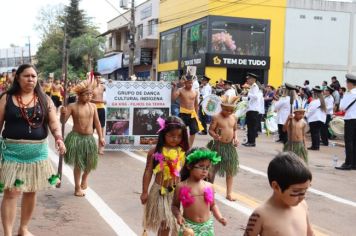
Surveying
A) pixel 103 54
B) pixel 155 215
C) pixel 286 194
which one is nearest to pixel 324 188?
pixel 155 215

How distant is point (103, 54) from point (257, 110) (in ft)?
165

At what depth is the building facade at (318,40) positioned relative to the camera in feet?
109

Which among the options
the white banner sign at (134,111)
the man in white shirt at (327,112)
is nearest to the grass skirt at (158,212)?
the white banner sign at (134,111)

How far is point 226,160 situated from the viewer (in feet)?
25.8

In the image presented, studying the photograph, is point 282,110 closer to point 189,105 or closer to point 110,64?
point 189,105

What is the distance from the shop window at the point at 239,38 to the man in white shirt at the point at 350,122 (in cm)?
2022

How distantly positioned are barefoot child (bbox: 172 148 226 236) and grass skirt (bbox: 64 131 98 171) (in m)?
3.74

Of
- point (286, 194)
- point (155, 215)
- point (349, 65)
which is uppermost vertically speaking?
point (349, 65)

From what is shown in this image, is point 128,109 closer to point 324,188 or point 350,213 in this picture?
point 324,188

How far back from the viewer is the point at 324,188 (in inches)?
372

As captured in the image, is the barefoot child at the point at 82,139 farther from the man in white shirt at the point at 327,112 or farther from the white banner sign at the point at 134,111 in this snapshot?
the man in white shirt at the point at 327,112

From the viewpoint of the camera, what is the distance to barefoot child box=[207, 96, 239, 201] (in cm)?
786

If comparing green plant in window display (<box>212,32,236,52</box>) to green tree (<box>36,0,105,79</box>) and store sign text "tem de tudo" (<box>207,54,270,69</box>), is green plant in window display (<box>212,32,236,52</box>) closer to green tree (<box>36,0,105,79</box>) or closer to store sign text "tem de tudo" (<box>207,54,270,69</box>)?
store sign text "tem de tudo" (<box>207,54,270,69</box>)

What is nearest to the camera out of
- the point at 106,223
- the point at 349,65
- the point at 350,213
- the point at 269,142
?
the point at 106,223
